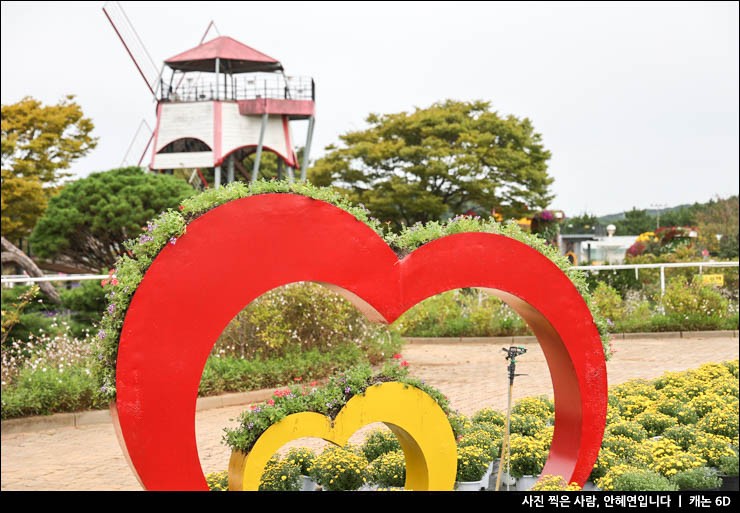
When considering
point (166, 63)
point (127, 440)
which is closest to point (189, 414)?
point (127, 440)

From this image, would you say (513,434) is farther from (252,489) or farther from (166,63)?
(166,63)

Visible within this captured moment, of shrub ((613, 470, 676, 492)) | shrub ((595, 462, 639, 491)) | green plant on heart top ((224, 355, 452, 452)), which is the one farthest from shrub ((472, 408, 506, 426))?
green plant on heart top ((224, 355, 452, 452))

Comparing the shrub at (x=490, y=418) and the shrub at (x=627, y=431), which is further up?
the shrub at (x=490, y=418)

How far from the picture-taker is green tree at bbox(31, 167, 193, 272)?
21.3 m

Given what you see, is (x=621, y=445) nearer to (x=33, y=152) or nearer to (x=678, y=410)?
(x=678, y=410)

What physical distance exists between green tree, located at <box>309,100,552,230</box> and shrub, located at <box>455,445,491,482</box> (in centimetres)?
2824

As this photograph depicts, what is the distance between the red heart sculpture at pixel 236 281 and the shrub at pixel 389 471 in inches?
67.3

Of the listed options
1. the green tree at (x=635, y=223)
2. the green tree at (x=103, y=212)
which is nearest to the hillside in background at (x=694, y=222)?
the green tree at (x=635, y=223)

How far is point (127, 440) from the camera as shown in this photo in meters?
4.19

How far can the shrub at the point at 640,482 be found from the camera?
6.04 m

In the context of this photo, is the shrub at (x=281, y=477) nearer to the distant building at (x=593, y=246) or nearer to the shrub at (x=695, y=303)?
the shrub at (x=695, y=303)

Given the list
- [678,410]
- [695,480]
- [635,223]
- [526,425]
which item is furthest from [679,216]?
[695,480]

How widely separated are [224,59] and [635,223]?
3374cm

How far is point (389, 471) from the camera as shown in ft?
21.1
